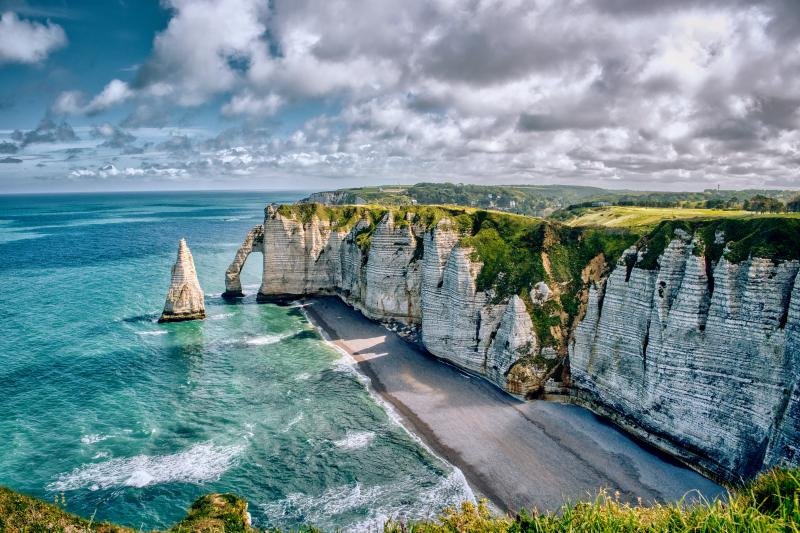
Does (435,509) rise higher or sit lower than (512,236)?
lower

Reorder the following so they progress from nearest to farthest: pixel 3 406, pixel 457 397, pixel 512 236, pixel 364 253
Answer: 1. pixel 3 406
2. pixel 457 397
3. pixel 512 236
4. pixel 364 253

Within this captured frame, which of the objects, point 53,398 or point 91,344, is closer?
point 53,398

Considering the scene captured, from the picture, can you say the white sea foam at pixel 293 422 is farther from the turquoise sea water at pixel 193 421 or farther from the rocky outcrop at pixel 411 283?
the rocky outcrop at pixel 411 283

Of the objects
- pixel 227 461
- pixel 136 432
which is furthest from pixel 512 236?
pixel 136 432

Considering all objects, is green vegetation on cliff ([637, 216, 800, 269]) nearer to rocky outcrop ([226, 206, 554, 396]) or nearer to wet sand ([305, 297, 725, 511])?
rocky outcrop ([226, 206, 554, 396])

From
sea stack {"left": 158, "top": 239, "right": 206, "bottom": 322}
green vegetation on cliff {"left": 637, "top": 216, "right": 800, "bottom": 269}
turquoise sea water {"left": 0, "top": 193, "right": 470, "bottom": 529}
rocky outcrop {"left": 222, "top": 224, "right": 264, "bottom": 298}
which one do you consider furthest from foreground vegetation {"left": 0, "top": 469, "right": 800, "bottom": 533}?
rocky outcrop {"left": 222, "top": 224, "right": 264, "bottom": 298}

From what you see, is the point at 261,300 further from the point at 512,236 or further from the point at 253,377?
the point at 512,236
